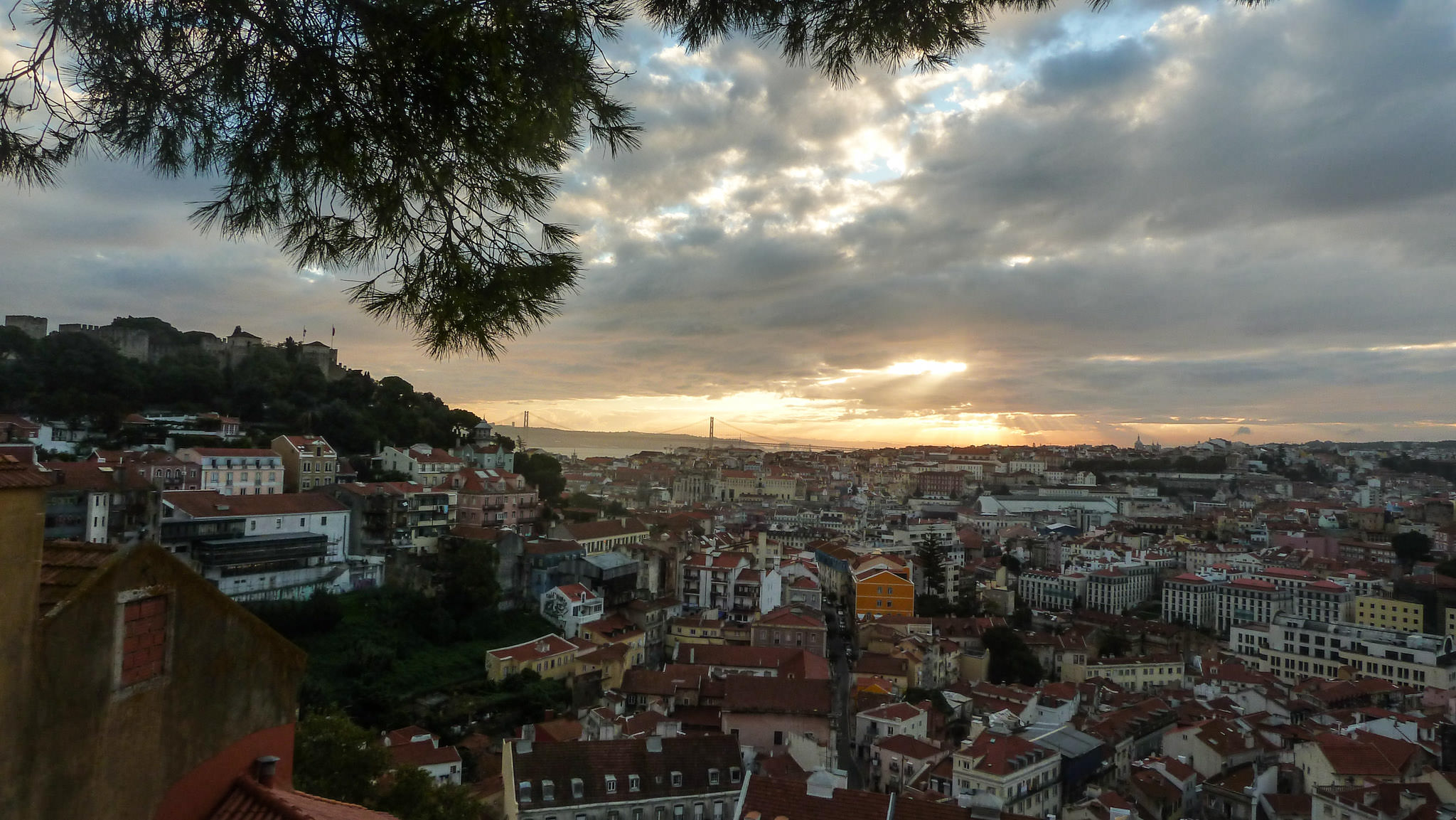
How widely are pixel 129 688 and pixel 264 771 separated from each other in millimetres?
430

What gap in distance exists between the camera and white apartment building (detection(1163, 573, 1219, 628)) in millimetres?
31250

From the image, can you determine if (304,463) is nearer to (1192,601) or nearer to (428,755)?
(428,755)

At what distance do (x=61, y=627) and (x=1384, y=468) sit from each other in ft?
316

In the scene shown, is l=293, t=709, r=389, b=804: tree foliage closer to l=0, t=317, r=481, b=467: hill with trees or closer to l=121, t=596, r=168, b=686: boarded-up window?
l=121, t=596, r=168, b=686: boarded-up window

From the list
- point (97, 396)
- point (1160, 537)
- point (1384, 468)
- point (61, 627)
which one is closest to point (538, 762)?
point (61, 627)

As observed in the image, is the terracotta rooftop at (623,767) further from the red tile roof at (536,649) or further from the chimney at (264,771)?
the chimney at (264,771)

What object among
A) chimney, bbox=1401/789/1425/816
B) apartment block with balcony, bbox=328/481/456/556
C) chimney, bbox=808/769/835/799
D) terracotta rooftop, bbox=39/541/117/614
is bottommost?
chimney, bbox=1401/789/1425/816

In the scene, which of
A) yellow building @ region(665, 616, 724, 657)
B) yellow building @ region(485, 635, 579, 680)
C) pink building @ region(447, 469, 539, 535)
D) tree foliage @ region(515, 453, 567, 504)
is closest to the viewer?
yellow building @ region(485, 635, 579, 680)

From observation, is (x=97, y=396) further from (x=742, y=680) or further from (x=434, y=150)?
(x=434, y=150)

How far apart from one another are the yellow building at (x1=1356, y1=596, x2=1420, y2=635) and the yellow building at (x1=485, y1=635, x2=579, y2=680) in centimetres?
2610

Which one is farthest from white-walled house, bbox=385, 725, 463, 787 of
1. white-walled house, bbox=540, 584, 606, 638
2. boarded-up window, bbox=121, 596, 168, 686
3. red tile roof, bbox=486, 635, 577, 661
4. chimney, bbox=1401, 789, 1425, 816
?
chimney, bbox=1401, 789, 1425, 816

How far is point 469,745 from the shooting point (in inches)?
526

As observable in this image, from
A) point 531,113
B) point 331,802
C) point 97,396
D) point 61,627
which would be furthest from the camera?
point 97,396

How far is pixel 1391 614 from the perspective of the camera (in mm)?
28203
